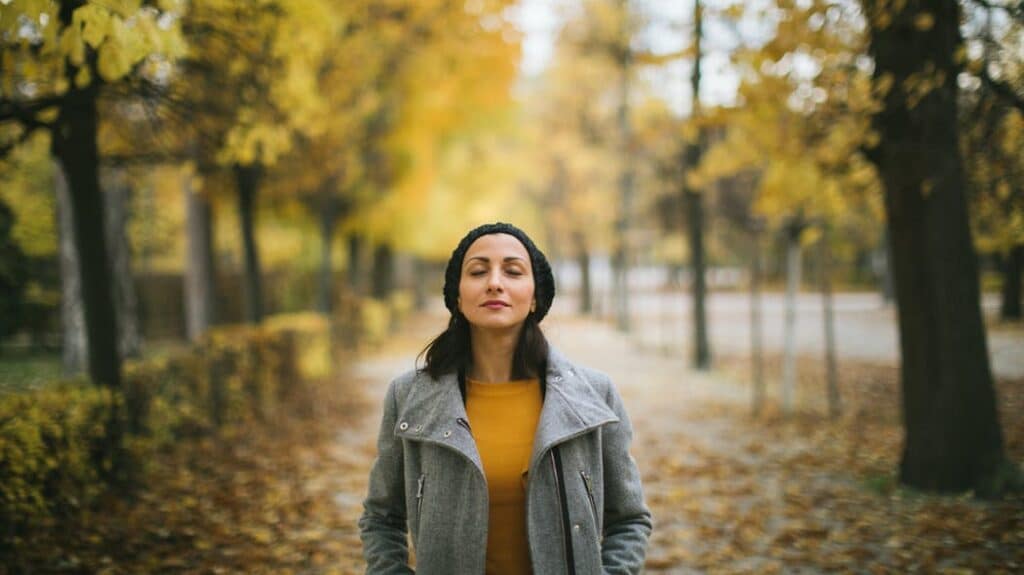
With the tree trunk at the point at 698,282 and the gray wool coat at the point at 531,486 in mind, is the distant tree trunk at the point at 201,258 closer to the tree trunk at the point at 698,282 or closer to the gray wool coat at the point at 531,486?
the tree trunk at the point at 698,282

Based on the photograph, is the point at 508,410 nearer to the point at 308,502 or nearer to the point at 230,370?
the point at 308,502

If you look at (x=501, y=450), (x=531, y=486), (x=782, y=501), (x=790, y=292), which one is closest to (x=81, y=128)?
(x=501, y=450)

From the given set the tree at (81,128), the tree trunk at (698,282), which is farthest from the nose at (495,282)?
the tree trunk at (698,282)

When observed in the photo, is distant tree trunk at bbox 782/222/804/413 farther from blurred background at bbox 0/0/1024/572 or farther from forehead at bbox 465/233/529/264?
forehead at bbox 465/233/529/264

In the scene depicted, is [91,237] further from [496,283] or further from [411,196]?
[411,196]

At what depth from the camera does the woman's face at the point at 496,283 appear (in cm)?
209

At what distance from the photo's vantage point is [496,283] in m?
2.07

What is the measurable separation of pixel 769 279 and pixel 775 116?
4409 centimetres

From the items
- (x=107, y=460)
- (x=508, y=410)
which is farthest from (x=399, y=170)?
(x=508, y=410)

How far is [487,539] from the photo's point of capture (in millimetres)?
2010

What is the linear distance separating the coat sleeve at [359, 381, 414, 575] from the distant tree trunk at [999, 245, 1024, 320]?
9256 millimetres

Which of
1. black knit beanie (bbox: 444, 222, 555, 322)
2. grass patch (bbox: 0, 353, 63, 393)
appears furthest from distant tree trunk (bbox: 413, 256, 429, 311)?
black knit beanie (bbox: 444, 222, 555, 322)

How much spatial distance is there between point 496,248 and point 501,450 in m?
0.63

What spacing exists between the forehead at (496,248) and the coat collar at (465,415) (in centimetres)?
38
